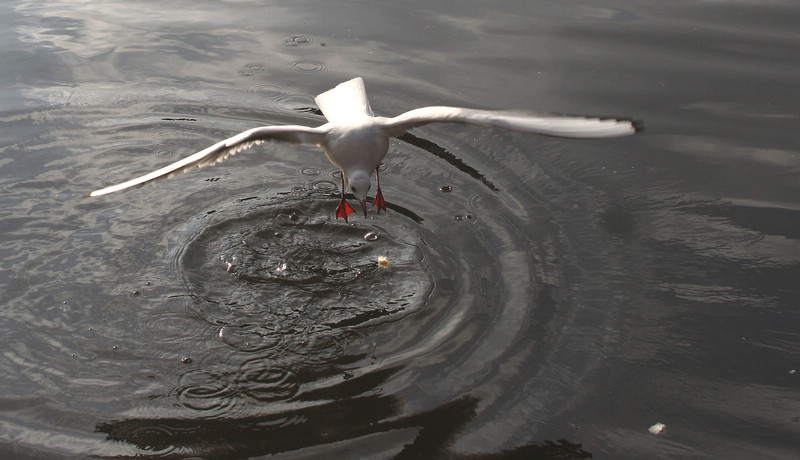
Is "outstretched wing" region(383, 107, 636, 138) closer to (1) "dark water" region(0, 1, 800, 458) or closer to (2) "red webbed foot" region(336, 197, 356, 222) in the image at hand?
(1) "dark water" region(0, 1, 800, 458)

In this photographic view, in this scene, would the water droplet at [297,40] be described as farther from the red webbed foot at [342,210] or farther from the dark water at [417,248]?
the red webbed foot at [342,210]

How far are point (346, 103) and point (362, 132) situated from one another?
79 centimetres

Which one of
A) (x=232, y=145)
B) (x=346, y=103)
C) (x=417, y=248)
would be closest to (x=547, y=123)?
(x=417, y=248)

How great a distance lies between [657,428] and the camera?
374 cm

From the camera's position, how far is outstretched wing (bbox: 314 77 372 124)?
5.66m

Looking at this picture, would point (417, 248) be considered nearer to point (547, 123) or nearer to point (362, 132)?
point (362, 132)

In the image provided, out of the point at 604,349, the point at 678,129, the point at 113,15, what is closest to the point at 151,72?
the point at 113,15

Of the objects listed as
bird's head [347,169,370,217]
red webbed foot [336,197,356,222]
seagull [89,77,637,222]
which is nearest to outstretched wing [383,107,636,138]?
seagull [89,77,637,222]

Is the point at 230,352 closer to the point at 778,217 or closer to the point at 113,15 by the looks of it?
the point at 778,217

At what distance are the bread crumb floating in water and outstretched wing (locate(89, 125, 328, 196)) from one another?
2.62m

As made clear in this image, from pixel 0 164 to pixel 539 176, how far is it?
3.75m

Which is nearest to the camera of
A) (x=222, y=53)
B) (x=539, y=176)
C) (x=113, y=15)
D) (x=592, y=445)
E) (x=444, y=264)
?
(x=592, y=445)

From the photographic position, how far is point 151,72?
732 cm

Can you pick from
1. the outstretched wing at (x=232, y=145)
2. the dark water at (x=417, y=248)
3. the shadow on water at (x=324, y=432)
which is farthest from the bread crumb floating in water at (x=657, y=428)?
the outstretched wing at (x=232, y=145)
